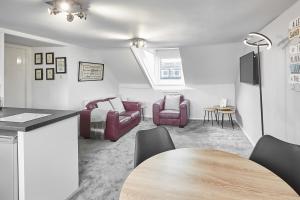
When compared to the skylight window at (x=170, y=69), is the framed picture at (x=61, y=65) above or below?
below

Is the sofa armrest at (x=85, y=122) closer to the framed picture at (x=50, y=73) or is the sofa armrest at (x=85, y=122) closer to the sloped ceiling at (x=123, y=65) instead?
the framed picture at (x=50, y=73)

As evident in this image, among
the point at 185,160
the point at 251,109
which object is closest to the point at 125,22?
the point at 185,160

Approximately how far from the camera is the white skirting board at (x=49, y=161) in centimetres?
177

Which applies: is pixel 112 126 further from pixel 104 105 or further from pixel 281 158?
pixel 281 158

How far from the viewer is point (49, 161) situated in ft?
6.61

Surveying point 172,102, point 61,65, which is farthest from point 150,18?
point 172,102

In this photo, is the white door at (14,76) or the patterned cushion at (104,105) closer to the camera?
the white door at (14,76)

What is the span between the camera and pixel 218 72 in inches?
224

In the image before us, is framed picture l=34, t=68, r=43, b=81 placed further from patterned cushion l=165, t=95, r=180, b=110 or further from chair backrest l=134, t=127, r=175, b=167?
chair backrest l=134, t=127, r=175, b=167

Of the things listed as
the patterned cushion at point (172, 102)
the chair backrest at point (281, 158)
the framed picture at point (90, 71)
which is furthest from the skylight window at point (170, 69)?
the chair backrest at point (281, 158)

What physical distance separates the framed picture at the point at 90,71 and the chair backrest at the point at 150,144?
338cm

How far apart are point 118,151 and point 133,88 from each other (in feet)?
10.8

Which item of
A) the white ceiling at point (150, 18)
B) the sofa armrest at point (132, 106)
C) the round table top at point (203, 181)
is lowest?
the round table top at point (203, 181)

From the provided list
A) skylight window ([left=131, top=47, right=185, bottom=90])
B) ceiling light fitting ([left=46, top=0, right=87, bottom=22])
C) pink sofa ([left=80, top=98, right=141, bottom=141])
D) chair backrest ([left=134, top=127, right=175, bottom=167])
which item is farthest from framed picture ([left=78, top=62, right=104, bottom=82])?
chair backrest ([left=134, top=127, right=175, bottom=167])
